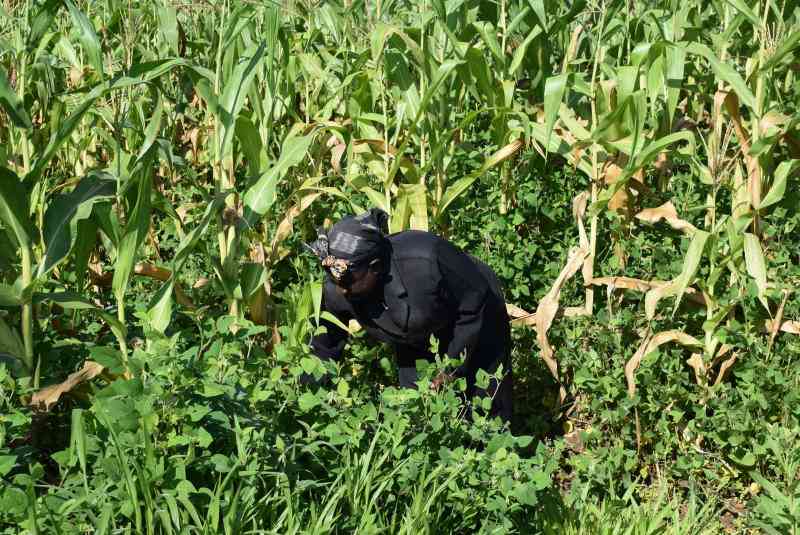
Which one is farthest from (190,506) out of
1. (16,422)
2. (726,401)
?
(726,401)

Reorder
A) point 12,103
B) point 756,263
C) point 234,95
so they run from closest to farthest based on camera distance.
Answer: point 12,103, point 234,95, point 756,263

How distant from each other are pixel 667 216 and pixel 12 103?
289 centimetres

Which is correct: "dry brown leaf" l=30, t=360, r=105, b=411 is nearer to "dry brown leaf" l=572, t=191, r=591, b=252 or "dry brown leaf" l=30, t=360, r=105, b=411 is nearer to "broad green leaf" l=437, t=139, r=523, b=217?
"broad green leaf" l=437, t=139, r=523, b=217

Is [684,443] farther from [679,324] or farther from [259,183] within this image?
[259,183]

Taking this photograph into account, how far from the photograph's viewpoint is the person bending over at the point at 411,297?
369 centimetres

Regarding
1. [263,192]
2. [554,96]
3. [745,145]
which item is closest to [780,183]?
[745,145]

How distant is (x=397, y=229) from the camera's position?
4883 mm

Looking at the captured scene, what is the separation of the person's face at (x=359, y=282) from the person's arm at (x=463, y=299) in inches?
13.6

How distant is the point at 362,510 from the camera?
124 inches

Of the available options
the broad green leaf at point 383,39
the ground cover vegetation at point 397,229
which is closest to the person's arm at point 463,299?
the ground cover vegetation at point 397,229

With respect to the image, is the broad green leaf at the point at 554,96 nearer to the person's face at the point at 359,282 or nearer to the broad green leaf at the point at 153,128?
the person's face at the point at 359,282

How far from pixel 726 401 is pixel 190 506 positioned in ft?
8.21

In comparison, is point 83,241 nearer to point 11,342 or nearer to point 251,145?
point 11,342

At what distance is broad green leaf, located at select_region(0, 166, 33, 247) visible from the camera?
3264mm
